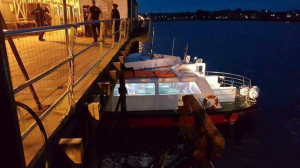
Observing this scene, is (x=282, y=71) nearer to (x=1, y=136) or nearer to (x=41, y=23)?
(x=41, y=23)

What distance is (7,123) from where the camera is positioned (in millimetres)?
1640

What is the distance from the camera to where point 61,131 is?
297 centimetres

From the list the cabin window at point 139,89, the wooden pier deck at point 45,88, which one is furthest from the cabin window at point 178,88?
the wooden pier deck at point 45,88

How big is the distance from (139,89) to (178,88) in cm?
214

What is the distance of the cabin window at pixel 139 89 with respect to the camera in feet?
45.0

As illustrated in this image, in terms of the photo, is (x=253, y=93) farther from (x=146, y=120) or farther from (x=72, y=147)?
(x=72, y=147)

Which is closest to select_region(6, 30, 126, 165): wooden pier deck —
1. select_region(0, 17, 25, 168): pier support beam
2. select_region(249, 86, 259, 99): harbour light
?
select_region(0, 17, 25, 168): pier support beam

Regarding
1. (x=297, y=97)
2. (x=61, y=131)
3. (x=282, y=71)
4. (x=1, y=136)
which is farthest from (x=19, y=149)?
(x=282, y=71)

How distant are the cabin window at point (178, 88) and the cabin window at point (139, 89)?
1.64ft

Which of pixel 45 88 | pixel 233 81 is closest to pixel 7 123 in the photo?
pixel 45 88

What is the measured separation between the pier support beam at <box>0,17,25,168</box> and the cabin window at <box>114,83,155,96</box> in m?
12.0

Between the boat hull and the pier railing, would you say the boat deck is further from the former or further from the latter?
the pier railing

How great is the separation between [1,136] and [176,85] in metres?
12.8

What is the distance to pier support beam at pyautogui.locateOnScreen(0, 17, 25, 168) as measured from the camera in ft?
5.24
